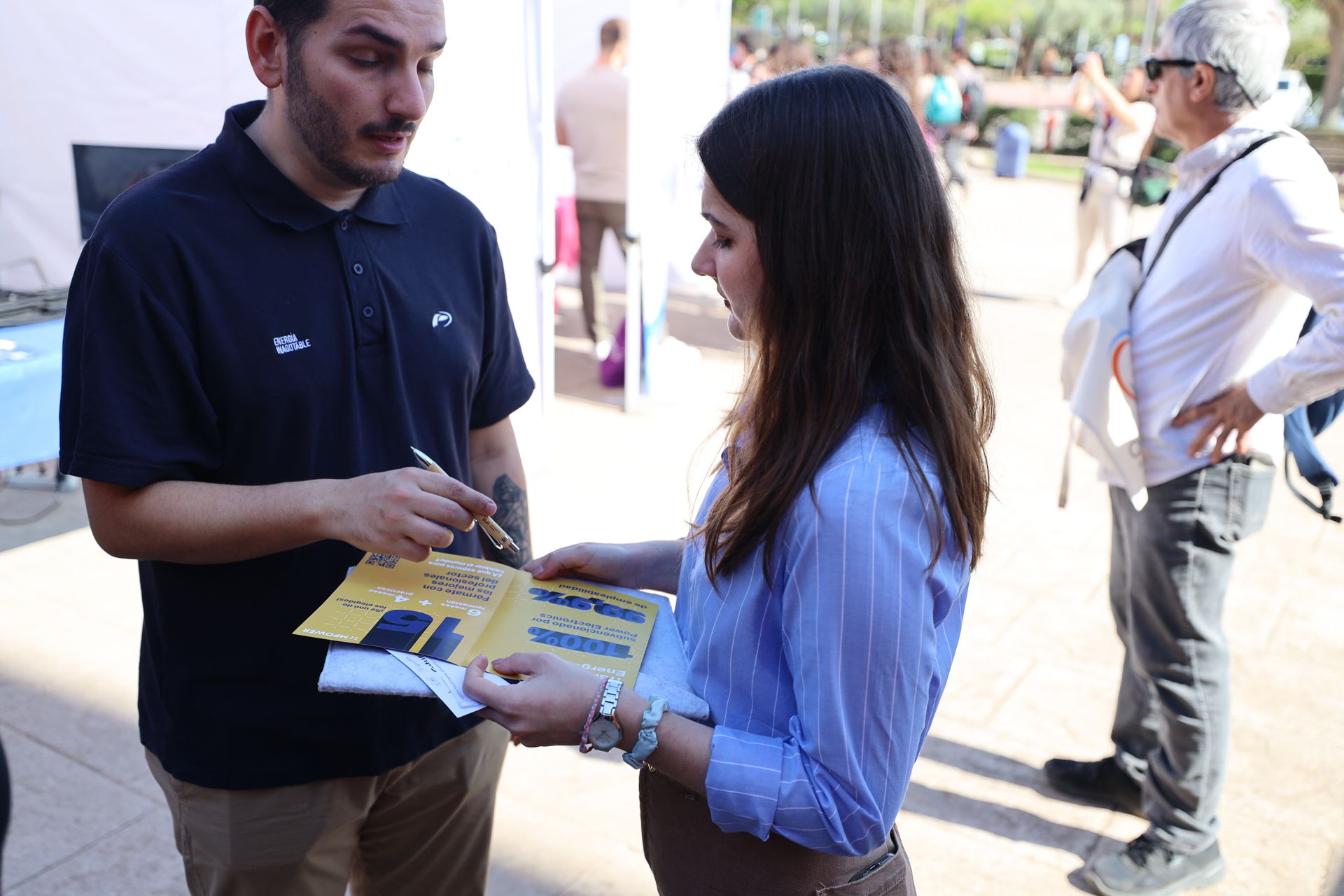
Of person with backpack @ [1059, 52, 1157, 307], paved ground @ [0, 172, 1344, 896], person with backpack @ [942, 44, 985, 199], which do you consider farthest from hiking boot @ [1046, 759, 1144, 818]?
person with backpack @ [942, 44, 985, 199]

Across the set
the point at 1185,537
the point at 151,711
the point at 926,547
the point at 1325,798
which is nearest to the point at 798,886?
the point at 926,547

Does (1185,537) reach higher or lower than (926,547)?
lower

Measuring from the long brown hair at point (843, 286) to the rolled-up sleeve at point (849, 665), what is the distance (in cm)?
5

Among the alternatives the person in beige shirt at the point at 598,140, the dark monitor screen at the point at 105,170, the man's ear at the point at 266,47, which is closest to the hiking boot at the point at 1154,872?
the man's ear at the point at 266,47

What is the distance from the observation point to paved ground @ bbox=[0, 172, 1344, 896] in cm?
278

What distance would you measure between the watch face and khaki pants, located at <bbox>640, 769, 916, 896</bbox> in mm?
221

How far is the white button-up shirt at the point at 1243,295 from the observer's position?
2309mm

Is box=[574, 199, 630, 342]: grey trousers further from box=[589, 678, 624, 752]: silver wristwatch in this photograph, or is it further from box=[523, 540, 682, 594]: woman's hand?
box=[589, 678, 624, 752]: silver wristwatch

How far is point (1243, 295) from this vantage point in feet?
8.24

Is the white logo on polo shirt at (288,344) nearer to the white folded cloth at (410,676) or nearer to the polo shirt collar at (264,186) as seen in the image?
the polo shirt collar at (264,186)

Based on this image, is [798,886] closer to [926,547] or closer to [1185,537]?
[926,547]

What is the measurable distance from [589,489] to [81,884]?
303cm

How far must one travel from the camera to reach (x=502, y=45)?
452cm

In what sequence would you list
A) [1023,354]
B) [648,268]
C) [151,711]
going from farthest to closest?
[1023,354] → [648,268] → [151,711]
